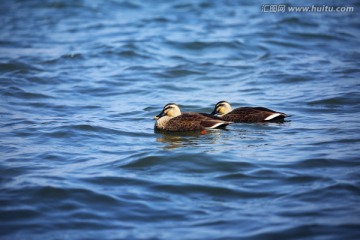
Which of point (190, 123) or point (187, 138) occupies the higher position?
point (190, 123)

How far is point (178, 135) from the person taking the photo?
11.5m

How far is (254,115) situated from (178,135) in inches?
62.4

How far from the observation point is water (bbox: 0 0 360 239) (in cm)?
738

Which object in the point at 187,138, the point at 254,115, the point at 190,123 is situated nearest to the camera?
the point at 187,138

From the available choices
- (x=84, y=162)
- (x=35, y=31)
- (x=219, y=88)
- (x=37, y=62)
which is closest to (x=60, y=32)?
(x=35, y=31)

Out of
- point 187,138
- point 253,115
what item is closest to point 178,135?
point 187,138

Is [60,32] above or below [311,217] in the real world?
above

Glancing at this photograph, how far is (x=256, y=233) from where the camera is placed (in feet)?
22.5

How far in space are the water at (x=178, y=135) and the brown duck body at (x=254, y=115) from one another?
20cm

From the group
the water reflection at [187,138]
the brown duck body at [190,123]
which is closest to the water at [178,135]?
the water reflection at [187,138]

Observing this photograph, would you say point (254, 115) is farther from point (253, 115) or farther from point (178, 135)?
point (178, 135)

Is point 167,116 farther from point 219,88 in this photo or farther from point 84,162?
point 219,88

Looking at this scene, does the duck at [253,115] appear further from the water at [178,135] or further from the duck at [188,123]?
the duck at [188,123]

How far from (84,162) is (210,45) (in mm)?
12256
